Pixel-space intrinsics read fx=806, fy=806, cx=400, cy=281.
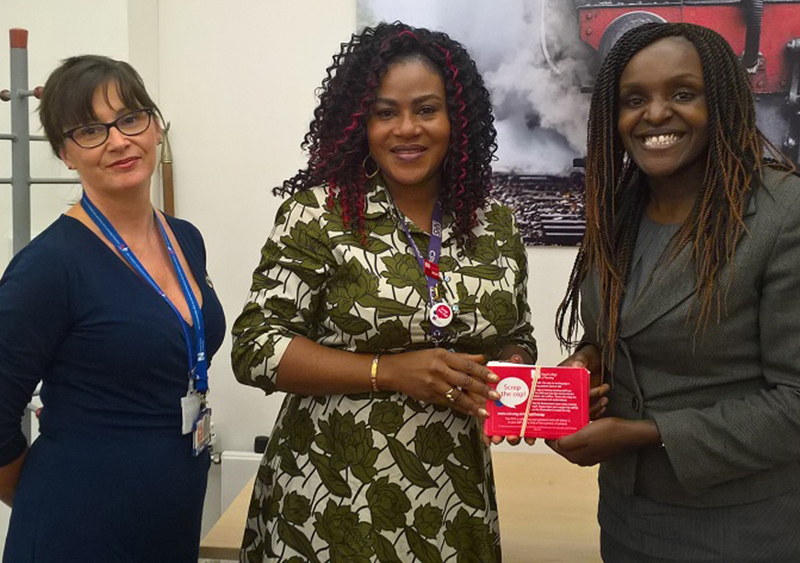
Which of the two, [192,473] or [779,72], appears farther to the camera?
[779,72]

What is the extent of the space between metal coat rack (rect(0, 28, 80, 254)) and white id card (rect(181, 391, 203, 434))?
118 centimetres

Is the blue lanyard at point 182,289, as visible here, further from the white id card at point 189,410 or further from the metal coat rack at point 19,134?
the metal coat rack at point 19,134

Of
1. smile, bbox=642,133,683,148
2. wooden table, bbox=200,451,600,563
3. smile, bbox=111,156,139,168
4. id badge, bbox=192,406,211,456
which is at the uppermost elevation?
smile, bbox=642,133,683,148

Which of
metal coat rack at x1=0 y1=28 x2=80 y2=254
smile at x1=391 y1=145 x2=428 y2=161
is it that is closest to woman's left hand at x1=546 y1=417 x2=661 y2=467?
smile at x1=391 y1=145 x2=428 y2=161

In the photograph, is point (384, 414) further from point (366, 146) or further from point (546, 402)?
point (366, 146)

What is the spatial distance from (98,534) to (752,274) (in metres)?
1.32

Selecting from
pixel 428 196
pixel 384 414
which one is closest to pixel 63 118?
pixel 428 196

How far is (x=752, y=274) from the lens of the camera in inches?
53.9

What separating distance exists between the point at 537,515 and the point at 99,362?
147 centimetres

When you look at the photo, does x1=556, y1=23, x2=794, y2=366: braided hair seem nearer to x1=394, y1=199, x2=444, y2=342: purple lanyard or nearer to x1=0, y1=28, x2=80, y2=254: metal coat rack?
x1=394, y1=199, x2=444, y2=342: purple lanyard

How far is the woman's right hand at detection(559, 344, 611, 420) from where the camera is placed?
154 cm

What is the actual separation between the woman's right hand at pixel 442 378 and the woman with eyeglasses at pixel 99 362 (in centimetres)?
44

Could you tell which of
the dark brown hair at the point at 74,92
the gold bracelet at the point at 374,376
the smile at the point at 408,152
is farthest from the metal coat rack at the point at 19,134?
the gold bracelet at the point at 374,376

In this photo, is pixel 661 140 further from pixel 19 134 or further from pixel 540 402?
pixel 19 134
